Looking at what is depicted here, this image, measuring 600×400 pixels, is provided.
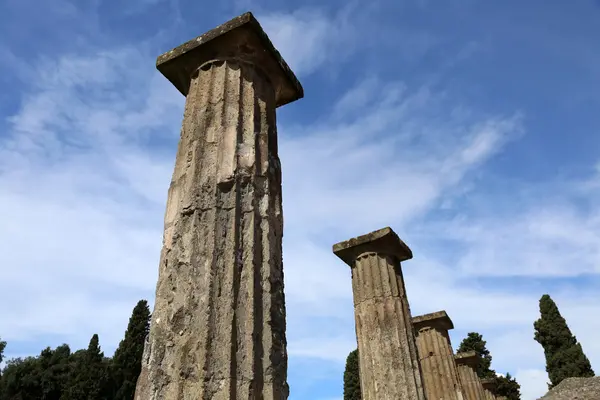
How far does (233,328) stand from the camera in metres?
2.96

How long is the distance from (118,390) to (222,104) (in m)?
34.9

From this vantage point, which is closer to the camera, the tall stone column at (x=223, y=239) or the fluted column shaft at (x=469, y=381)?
the tall stone column at (x=223, y=239)

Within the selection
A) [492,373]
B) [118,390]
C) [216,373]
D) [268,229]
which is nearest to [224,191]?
[268,229]

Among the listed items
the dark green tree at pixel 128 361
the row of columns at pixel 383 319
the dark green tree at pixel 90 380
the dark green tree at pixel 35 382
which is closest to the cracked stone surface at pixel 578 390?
the row of columns at pixel 383 319

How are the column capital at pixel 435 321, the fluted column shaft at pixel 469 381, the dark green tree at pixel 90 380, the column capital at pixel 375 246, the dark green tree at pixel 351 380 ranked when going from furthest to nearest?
the dark green tree at pixel 351 380
the dark green tree at pixel 90 380
the fluted column shaft at pixel 469 381
the column capital at pixel 435 321
the column capital at pixel 375 246

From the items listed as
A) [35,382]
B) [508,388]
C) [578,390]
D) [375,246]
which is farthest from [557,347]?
[35,382]

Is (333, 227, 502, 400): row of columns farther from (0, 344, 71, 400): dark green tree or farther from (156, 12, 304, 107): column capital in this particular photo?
(0, 344, 71, 400): dark green tree

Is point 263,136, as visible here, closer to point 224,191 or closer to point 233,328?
point 224,191

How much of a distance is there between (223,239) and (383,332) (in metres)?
4.67

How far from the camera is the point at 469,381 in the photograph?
51.5 feet

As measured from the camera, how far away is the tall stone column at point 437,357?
35.5 ft

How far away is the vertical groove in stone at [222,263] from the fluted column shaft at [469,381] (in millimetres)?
14172

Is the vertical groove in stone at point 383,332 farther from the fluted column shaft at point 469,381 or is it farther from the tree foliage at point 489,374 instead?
the tree foliage at point 489,374

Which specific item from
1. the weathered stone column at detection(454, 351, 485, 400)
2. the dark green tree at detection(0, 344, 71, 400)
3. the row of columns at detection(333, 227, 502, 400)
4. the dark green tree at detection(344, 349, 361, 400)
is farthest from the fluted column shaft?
the dark green tree at detection(0, 344, 71, 400)
